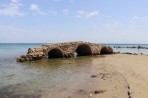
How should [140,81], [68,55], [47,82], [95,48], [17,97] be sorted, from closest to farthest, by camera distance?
[17,97] < [140,81] < [47,82] < [68,55] < [95,48]

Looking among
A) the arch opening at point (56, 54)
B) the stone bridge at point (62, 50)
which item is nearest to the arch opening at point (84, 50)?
the stone bridge at point (62, 50)

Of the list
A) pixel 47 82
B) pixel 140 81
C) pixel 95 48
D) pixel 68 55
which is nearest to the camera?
pixel 140 81

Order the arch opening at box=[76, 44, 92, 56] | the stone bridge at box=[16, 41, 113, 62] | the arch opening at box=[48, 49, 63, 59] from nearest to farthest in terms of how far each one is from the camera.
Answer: the stone bridge at box=[16, 41, 113, 62]
the arch opening at box=[48, 49, 63, 59]
the arch opening at box=[76, 44, 92, 56]

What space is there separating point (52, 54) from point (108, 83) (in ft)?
78.3

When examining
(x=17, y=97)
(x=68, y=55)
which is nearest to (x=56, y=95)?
(x=17, y=97)

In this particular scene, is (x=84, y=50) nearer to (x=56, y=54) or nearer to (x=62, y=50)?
(x=56, y=54)

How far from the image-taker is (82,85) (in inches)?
639

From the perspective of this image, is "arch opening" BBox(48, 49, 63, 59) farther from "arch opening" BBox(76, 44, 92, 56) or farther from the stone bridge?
"arch opening" BBox(76, 44, 92, 56)

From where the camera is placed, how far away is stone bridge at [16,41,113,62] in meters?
33.3

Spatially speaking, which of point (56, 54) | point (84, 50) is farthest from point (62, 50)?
point (84, 50)

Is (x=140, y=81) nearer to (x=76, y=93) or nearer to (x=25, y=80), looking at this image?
(x=76, y=93)

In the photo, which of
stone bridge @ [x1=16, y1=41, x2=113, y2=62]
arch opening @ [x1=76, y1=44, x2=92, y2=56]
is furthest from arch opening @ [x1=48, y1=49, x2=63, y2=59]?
arch opening @ [x1=76, y1=44, x2=92, y2=56]

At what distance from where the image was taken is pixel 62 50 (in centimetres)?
3762

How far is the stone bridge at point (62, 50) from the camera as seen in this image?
3328cm
